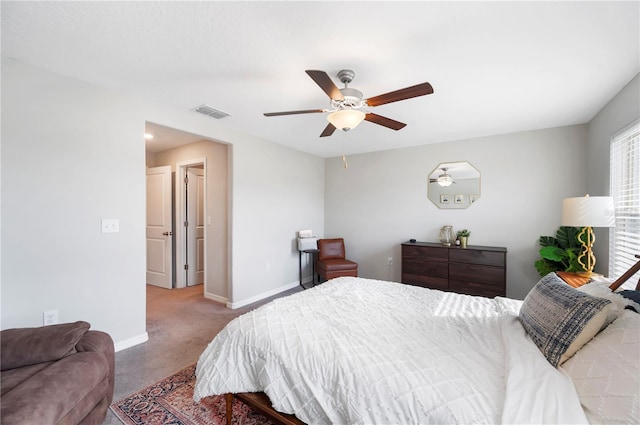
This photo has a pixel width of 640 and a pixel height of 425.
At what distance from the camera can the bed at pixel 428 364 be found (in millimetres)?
910

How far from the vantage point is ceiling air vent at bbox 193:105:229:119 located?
9.16ft

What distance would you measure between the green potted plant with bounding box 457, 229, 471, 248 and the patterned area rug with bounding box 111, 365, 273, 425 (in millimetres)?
3328

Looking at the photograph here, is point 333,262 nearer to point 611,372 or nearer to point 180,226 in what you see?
point 180,226

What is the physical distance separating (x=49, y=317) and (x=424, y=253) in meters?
4.15

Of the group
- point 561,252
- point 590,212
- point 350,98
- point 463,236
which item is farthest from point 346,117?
point 561,252

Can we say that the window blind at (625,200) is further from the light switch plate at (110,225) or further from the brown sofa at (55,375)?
the light switch plate at (110,225)

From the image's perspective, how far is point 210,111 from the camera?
9.52ft

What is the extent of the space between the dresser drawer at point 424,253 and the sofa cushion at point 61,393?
362cm

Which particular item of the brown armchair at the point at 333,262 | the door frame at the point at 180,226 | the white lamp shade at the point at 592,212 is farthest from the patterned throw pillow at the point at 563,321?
the door frame at the point at 180,226

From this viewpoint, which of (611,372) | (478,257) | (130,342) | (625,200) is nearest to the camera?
(611,372)

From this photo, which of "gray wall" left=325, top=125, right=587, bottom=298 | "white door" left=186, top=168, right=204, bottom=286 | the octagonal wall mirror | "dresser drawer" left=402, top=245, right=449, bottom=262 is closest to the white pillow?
"dresser drawer" left=402, top=245, right=449, bottom=262

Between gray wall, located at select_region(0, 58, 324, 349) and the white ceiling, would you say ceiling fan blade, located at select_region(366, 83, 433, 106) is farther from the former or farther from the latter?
gray wall, located at select_region(0, 58, 324, 349)

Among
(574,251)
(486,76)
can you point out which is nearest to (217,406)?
(486,76)

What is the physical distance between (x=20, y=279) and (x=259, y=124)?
2.58 metres
